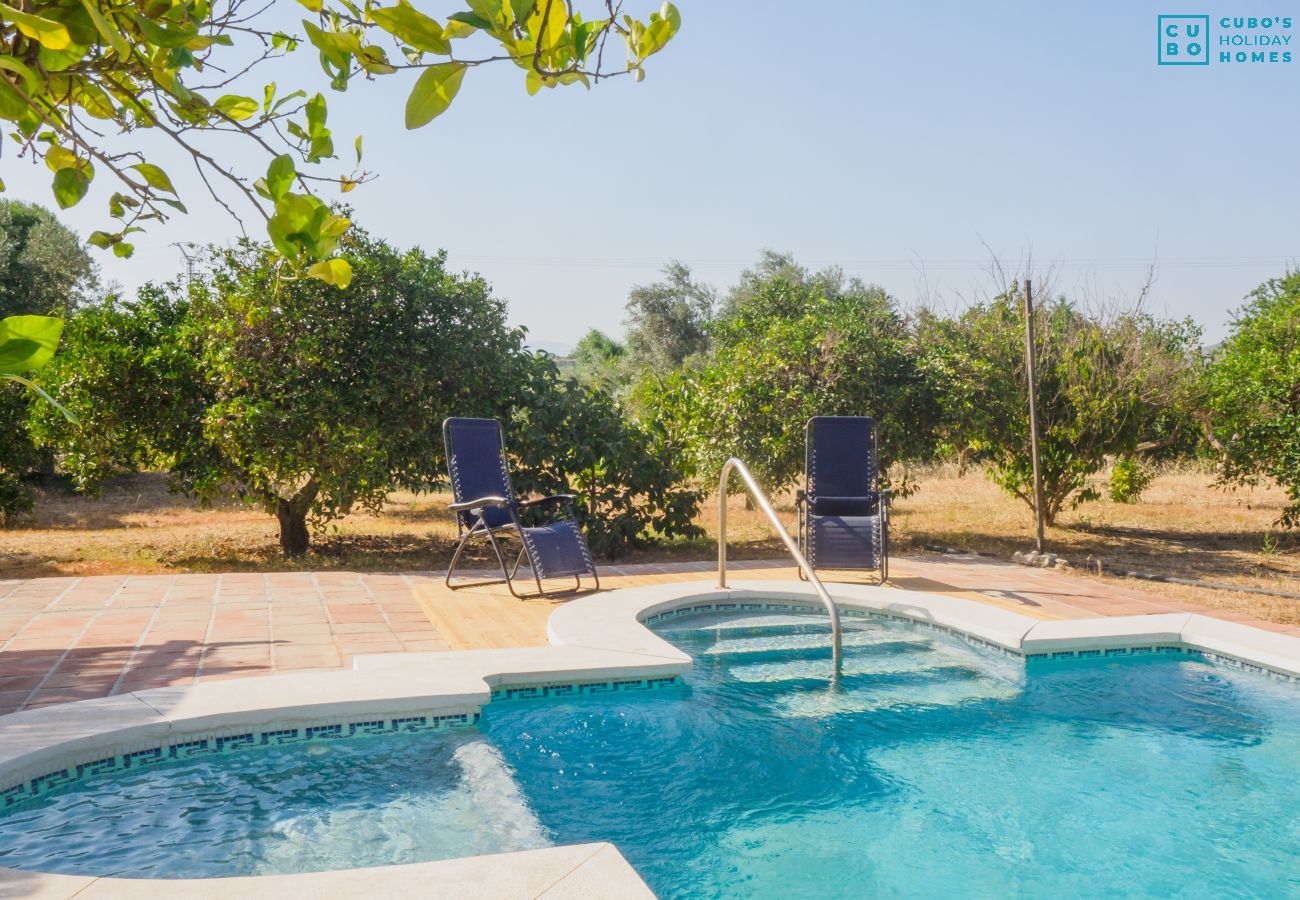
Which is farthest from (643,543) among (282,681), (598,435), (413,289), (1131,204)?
(1131,204)

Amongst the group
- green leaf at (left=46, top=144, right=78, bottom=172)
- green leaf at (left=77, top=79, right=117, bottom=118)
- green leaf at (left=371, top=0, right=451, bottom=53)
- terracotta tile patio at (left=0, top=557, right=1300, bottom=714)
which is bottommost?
terracotta tile patio at (left=0, top=557, right=1300, bottom=714)

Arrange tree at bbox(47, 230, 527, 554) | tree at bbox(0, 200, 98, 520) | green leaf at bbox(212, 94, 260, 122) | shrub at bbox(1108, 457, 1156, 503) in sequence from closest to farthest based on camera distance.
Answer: green leaf at bbox(212, 94, 260, 122), tree at bbox(47, 230, 527, 554), shrub at bbox(1108, 457, 1156, 503), tree at bbox(0, 200, 98, 520)

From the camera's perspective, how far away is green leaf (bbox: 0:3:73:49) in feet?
2.78

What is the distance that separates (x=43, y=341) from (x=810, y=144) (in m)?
12.9

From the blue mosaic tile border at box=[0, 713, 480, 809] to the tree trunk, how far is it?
6.03 m

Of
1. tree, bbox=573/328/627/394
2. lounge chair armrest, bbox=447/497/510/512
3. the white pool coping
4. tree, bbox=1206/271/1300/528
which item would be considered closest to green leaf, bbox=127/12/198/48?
the white pool coping

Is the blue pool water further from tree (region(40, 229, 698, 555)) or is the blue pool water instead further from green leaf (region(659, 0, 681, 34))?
tree (region(40, 229, 698, 555))

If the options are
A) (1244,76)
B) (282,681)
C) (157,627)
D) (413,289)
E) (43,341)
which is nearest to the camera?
(43,341)

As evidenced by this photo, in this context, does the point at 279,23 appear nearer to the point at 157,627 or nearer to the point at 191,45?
the point at 191,45

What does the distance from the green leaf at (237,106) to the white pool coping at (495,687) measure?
2.07m

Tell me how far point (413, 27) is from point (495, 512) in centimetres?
700

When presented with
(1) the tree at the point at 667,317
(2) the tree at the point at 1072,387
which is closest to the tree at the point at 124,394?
(2) the tree at the point at 1072,387

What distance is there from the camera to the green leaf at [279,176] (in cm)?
104

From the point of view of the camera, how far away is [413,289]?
9594 millimetres
